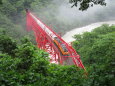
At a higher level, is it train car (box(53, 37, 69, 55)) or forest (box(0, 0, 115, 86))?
train car (box(53, 37, 69, 55))

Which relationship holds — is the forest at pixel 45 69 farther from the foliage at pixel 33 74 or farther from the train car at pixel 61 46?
the train car at pixel 61 46

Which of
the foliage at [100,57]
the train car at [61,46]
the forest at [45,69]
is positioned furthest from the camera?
the train car at [61,46]

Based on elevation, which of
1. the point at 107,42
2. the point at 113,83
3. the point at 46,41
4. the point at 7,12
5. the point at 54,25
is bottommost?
the point at 113,83

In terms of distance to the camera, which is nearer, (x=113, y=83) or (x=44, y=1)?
(x=113, y=83)

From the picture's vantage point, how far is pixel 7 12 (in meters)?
37.8

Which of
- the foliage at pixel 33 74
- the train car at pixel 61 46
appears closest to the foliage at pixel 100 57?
the foliage at pixel 33 74

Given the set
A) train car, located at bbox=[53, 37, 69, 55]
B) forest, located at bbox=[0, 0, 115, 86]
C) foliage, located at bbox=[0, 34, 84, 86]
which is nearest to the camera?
forest, located at bbox=[0, 0, 115, 86]

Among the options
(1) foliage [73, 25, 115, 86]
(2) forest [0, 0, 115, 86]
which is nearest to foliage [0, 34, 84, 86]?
(2) forest [0, 0, 115, 86]

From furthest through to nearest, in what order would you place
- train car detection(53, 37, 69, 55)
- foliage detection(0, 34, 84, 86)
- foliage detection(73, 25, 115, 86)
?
train car detection(53, 37, 69, 55) → foliage detection(0, 34, 84, 86) → foliage detection(73, 25, 115, 86)

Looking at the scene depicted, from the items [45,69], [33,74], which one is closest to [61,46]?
[45,69]

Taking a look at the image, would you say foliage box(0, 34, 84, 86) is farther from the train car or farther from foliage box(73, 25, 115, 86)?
the train car

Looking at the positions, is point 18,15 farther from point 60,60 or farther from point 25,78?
point 25,78

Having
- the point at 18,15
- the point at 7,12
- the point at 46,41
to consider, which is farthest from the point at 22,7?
the point at 46,41

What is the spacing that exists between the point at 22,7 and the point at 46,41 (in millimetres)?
27649
